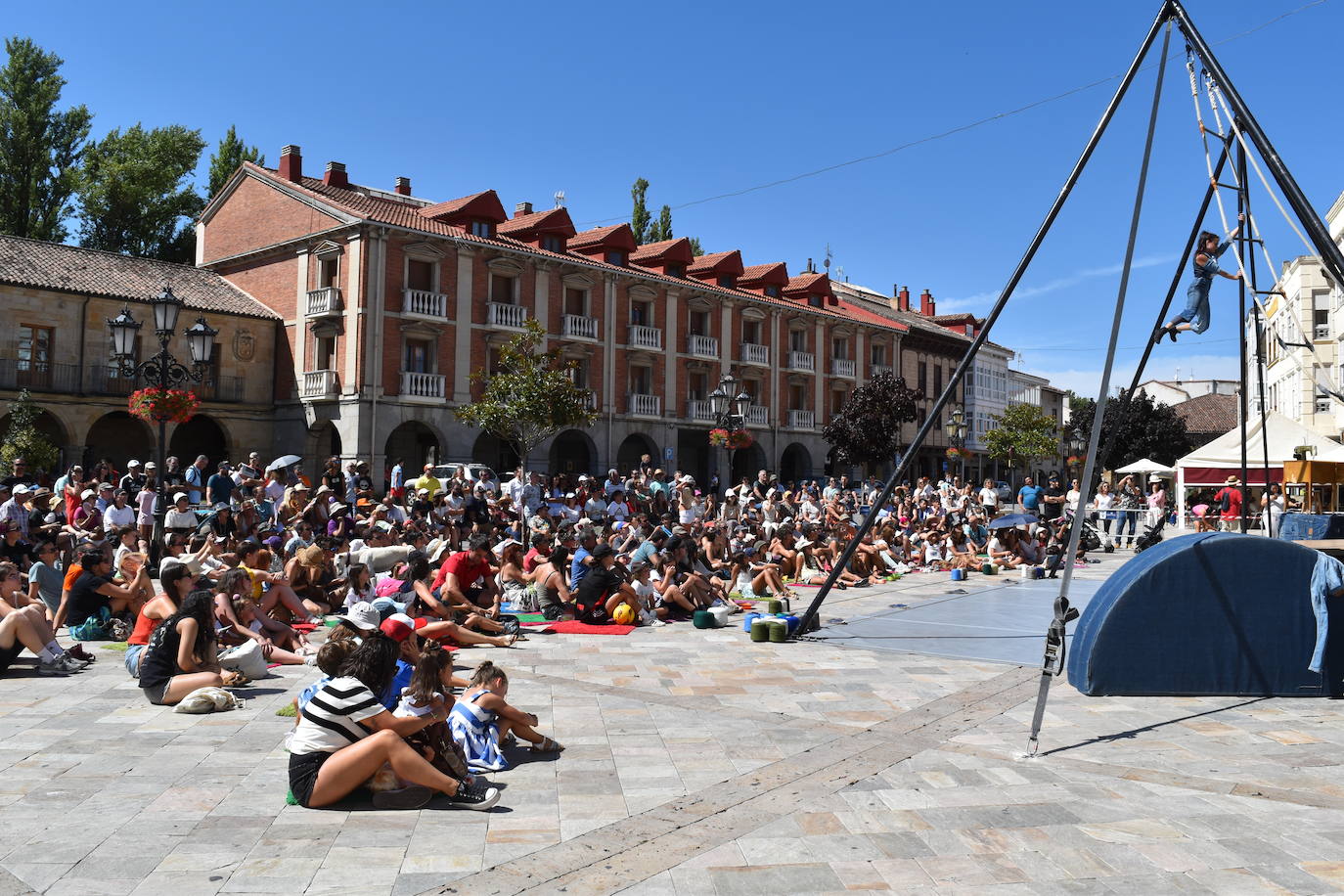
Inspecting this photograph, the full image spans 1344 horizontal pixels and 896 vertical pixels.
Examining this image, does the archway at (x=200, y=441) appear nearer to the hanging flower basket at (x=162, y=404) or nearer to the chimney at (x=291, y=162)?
the chimney at (x=291, y=162)

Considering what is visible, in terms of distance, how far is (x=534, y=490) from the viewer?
21.8m

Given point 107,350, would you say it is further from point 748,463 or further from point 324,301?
point 748,463

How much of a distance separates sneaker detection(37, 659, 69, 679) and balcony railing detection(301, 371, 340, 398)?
26.2m

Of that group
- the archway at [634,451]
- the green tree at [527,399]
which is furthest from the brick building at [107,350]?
the archway at [634,451]

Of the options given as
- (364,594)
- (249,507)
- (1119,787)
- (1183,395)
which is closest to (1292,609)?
(1119,787)

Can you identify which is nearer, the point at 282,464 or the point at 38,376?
the point at 282,464

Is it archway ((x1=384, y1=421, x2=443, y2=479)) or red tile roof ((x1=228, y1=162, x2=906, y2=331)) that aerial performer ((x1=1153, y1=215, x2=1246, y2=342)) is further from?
archway ((x1=384, y1=421, x2=443, y2=479))

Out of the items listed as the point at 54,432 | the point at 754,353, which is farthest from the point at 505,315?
the point at 54,432

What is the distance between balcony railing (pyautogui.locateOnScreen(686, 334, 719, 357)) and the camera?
4438cm

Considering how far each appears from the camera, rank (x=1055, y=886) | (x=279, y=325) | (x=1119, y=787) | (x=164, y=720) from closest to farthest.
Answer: (x=1055, y=886) → (x=1119, y=787) → (x=164, y=720) → (x=279, y=325)

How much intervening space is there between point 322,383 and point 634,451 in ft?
47.4

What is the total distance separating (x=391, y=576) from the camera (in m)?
12.4

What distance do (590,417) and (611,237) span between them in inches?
441

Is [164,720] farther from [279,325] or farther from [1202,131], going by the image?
[279,325]
